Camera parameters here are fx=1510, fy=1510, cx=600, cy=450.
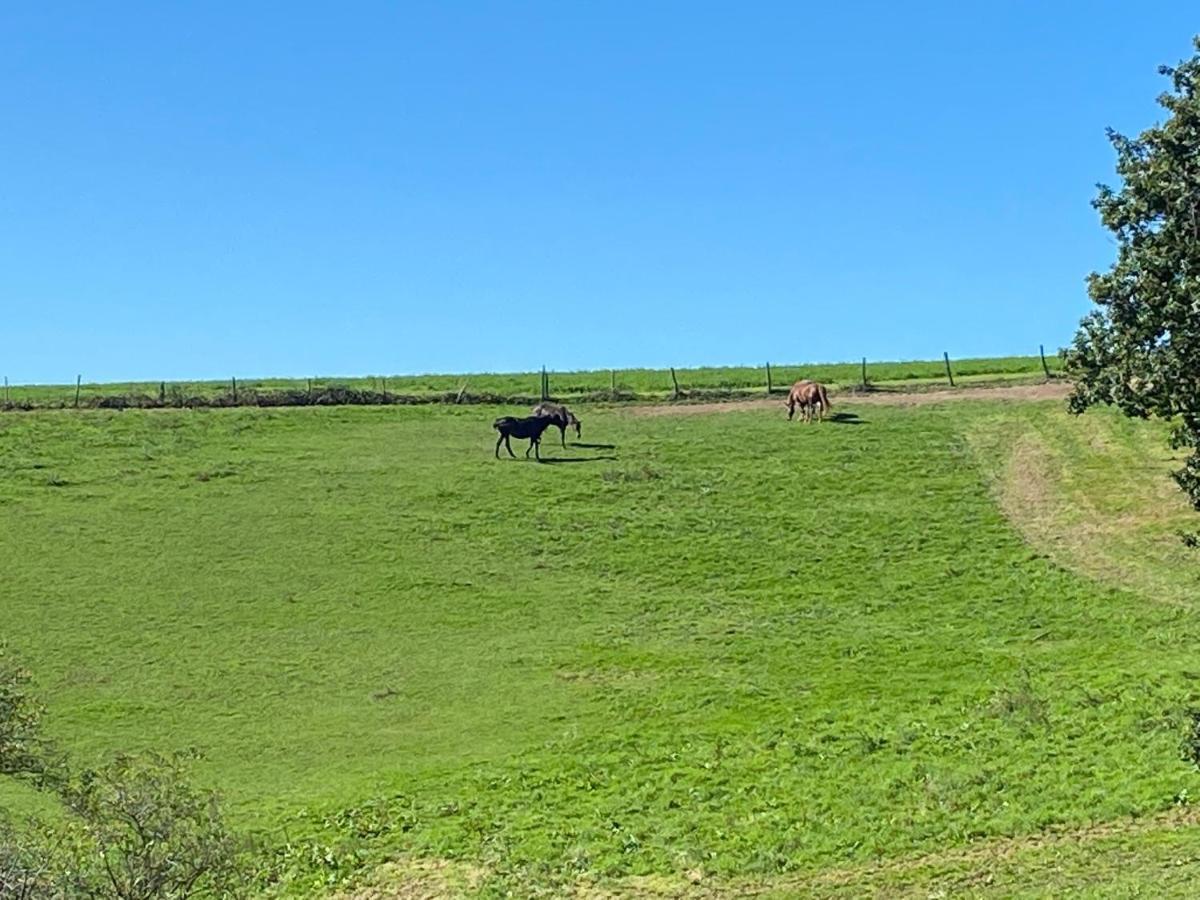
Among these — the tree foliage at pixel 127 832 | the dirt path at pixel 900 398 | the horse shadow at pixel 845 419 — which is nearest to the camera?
the tree foliage at pixel 127 832

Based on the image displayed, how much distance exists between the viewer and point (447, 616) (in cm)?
3819

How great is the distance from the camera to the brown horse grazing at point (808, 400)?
59156 mm

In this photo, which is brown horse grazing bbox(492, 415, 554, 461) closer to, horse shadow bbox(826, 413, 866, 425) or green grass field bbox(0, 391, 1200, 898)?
green grass field bbox(0, 391, 1200, 898)

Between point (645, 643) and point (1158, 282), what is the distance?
20.3 meters

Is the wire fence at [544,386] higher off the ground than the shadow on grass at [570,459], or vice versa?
the wire fence at [544,386]

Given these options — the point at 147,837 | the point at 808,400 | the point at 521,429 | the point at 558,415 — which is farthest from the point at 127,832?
the point at 808,400

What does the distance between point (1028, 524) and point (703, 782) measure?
20.7m

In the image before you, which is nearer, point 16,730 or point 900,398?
point 16,730

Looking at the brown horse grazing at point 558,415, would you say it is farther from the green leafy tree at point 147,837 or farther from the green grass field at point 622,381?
the green leafy tree at point 147,837

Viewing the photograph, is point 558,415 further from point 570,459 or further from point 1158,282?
point 1158,282

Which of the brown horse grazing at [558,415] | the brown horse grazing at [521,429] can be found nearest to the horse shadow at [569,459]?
the brown horse grazing at [521,429]

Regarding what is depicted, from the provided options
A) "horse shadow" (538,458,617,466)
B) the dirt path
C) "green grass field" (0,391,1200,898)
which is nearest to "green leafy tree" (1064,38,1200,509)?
"green grass field" (0,391,1200,898)

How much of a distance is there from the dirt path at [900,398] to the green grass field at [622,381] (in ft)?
7.28

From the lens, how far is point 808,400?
59.3 meters
